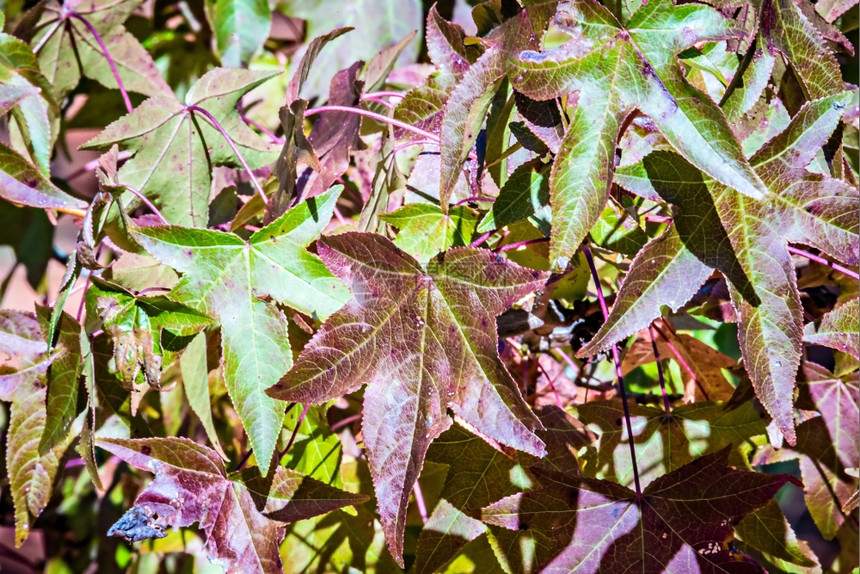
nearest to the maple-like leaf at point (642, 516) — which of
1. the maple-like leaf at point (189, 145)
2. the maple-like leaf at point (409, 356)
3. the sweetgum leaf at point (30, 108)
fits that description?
the maple-like leaf at point (409, 356)

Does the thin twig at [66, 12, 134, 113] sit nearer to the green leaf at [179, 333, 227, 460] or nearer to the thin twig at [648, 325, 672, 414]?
the green leaf at [179, 333, 227, 460]

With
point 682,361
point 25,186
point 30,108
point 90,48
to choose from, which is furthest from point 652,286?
point 90,48

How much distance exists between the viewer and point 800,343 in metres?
0.70

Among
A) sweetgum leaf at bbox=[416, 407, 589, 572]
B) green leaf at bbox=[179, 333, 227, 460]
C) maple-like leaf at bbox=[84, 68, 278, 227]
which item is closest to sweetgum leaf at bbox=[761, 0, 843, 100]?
sweetgum leaf at bbox=[416, 407, 589, 572]

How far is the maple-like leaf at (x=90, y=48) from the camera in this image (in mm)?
1316

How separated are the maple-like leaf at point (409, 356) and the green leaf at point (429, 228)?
80mm

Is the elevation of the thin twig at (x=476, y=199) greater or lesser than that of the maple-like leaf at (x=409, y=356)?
greater

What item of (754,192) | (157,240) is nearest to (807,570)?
(754,192)

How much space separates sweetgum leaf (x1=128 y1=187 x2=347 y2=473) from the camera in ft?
2.54

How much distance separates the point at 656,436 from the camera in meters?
0.93

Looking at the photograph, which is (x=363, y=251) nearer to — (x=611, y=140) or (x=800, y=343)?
(x=611, y=140)

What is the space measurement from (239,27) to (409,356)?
0.98m

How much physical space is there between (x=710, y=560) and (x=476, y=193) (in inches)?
19.7

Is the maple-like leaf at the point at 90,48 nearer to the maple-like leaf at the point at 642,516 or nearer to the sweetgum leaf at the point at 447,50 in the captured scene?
the sweetgum leaf at the point at 447,50
